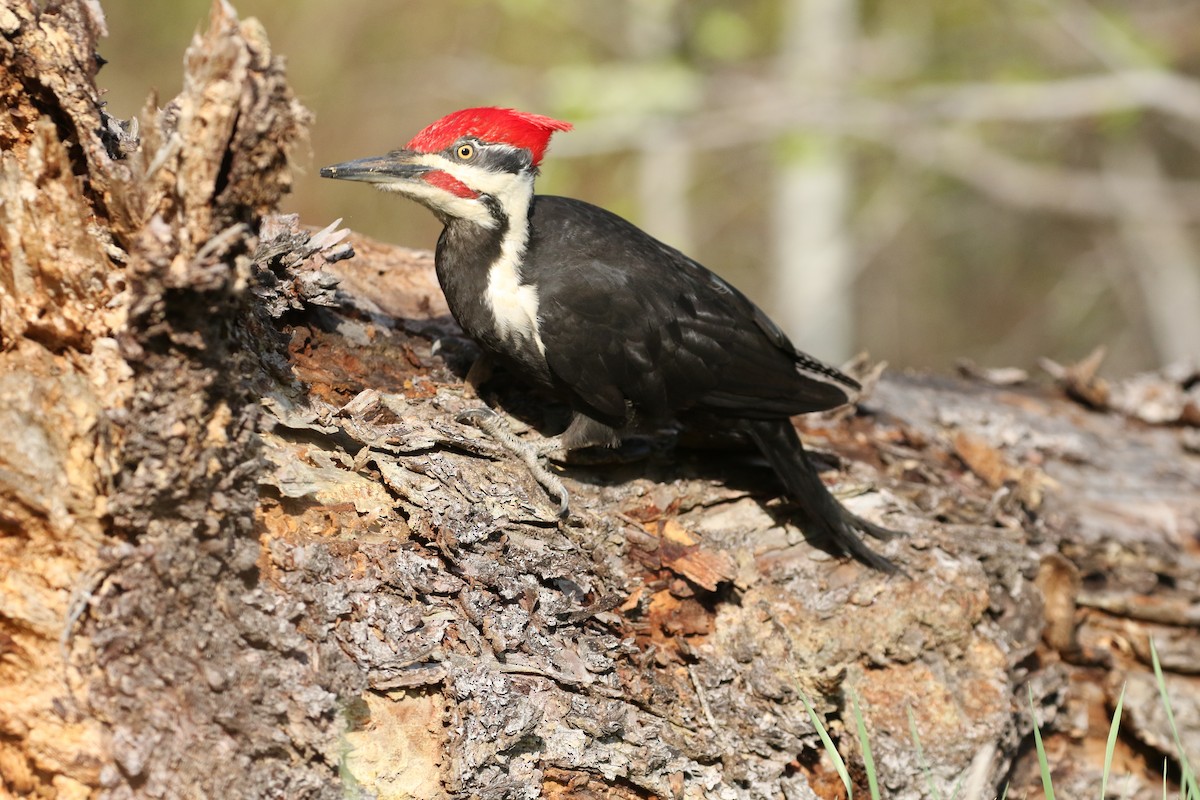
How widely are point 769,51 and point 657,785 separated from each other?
9952 mm

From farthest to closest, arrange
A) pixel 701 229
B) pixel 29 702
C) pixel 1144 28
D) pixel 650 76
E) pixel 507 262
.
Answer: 1. pixel 701 229
2. pixel 1144 28
3. pixel 650 76
4. pixel 507 262
5. pixel 29 702

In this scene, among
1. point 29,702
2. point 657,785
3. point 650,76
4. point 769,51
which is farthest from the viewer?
point 769,51

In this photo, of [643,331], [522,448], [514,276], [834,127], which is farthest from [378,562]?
[834,127]

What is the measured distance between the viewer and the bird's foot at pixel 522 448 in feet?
8.71

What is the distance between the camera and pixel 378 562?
222 centimetres

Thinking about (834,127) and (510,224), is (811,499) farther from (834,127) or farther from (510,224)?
(834,127)

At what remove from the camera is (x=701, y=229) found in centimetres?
1177

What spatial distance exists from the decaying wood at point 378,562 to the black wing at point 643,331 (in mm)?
221

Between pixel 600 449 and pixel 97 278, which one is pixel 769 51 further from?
pixel 97 278

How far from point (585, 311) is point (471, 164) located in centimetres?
54

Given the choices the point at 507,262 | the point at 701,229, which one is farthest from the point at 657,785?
the point at 701,229

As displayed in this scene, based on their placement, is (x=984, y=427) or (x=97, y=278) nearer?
(x=97, y=278)

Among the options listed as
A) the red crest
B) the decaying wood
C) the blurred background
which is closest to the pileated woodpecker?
the red crest

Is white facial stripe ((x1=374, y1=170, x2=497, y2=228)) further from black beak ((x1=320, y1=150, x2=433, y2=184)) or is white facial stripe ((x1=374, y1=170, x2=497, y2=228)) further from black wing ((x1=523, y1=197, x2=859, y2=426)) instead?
black wing ((x1=523, y1=197, x2=859, y2=426))
